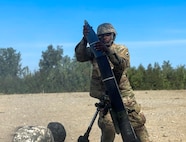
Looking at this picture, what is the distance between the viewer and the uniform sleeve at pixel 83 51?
5834mm

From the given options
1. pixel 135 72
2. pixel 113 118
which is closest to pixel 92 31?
pixel 113 118

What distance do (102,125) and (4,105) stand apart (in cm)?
1121

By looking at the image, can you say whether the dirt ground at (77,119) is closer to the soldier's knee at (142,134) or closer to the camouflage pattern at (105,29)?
the soldier's knee at (142,134)

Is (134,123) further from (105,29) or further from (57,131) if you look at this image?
(57,131)

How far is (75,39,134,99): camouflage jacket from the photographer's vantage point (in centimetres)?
546

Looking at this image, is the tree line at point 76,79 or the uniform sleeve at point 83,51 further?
the tree line at point 76,79

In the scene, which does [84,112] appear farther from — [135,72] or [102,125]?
[135,72]

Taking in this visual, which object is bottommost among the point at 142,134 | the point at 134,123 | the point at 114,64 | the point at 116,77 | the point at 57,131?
the point at 57,131

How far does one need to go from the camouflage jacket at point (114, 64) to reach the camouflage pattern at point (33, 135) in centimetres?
233

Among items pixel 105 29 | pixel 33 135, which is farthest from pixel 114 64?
pixel 33 135

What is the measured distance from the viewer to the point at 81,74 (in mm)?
33219

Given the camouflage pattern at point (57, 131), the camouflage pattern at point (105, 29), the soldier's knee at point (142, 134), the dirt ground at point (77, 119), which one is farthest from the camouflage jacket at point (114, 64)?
the dirt ground at point (77, 119)

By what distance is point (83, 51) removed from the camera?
5.88m

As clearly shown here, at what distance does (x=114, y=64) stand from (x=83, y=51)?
558 mm
